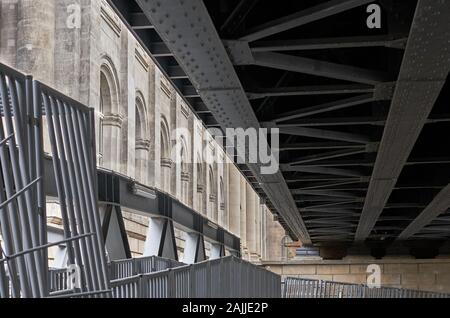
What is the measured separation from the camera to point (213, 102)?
12.0 m

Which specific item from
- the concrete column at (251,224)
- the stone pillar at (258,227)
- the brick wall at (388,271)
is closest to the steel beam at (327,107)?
the brick wall at (388,271)

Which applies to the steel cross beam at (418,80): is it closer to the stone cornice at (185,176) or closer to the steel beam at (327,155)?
the steel beam at (327,155)

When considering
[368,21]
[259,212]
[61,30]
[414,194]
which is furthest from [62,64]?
[259,212]

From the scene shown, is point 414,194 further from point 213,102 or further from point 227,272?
point 213,102

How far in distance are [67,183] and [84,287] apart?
3.58ft

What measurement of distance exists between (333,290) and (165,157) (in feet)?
55.1

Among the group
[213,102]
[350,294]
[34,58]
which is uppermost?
[34,58]

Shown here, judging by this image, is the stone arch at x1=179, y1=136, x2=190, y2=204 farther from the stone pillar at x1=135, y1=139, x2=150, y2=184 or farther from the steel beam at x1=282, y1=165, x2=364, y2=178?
the steel beam at x1=282, y1=165, x2=364, y2=178

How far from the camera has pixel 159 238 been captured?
26.5 meters

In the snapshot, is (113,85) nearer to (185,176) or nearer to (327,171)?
(185,176)

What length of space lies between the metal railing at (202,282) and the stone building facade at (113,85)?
4227 millimetres

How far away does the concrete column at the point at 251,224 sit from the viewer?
8524cm

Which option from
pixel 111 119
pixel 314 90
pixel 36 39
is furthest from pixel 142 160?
pixel 314 90

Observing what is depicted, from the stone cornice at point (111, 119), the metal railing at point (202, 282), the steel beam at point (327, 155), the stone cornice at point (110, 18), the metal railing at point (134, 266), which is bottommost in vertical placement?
the metal railing at point (202, 282)
